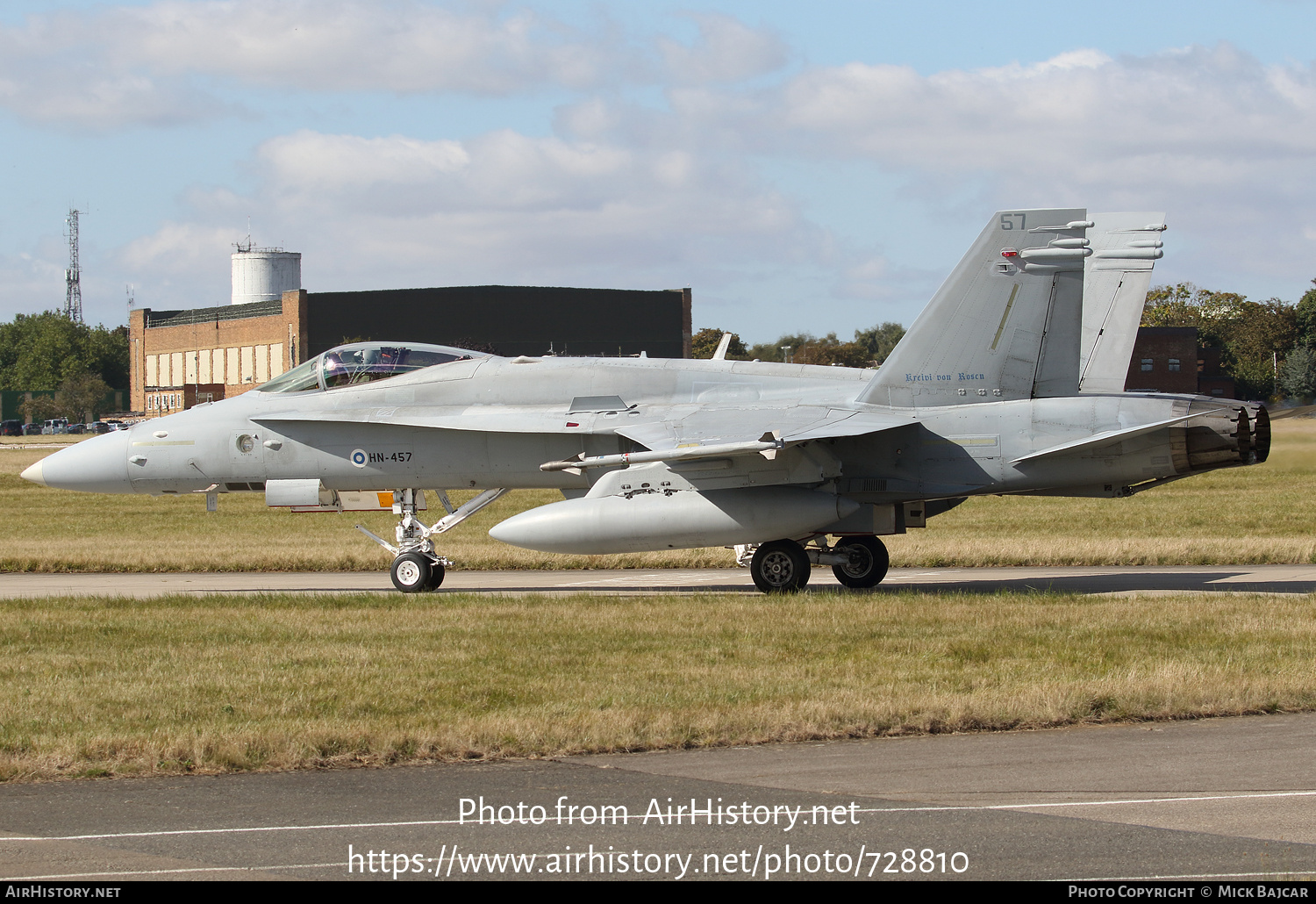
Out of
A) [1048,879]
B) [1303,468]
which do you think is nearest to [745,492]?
[1303,468]

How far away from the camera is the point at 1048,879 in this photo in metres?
5.62

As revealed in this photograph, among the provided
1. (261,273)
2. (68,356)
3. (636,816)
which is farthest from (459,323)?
(68,356)

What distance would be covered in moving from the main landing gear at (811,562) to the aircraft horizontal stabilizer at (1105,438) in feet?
8.19

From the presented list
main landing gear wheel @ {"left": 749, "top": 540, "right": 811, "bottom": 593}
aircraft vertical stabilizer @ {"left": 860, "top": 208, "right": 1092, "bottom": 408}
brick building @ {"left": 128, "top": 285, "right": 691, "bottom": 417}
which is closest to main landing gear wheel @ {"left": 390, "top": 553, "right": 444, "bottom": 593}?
main landing gear wheel @ {"left": 749, "top": 540, "right": 811, "bottom": 593}

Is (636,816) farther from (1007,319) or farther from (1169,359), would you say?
(1169,359)

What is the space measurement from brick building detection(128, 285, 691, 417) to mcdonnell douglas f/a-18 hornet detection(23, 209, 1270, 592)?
5515 cm

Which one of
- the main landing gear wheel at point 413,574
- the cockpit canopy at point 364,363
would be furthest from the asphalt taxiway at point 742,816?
the cockpit canopy at point 364,363

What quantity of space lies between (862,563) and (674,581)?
3.11 m

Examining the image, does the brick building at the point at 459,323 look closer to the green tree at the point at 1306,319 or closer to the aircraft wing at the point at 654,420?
the green tree at the point at 1306,319

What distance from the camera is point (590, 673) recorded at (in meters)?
10.6

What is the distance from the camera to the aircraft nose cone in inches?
690

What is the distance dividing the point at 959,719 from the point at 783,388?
839cm

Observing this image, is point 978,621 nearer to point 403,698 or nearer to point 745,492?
point 745,492

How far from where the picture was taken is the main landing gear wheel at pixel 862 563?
17.1 metres
